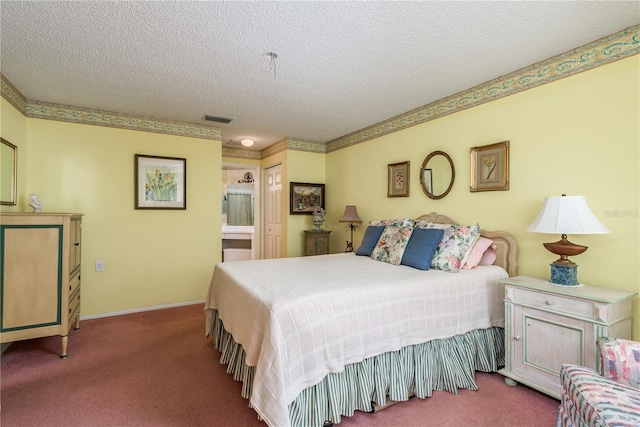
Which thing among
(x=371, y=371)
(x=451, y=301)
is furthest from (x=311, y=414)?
(x=451, y=301)

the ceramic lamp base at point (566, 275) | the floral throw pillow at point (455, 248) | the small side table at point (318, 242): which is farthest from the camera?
the small side table at point (318, 242)

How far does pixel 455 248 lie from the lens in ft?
8.43

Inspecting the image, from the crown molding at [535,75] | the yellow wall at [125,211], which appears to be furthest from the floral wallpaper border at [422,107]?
the yellow wall at [125,211]

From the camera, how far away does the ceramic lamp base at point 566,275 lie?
204cm

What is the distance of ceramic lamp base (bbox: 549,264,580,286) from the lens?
6.71ft

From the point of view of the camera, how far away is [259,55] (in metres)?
2.32

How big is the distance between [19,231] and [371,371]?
2810mm

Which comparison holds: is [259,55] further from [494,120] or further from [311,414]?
[311,414]

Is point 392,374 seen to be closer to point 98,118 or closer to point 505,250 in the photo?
point 505,250

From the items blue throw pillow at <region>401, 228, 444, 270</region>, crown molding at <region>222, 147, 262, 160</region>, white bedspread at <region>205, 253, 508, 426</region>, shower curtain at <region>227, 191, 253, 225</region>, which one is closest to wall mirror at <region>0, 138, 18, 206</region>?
white bedspread at <region>205, 253, 508, 426</region>

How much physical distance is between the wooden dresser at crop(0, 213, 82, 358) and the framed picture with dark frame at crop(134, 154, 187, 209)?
123 cm

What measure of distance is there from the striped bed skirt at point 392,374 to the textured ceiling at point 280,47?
206 centimetres

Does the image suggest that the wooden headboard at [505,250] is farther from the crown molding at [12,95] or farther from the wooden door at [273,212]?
the crown molding at [12,95]

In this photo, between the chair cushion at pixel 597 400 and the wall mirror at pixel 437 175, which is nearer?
the chair cushion at pixel 597 400
